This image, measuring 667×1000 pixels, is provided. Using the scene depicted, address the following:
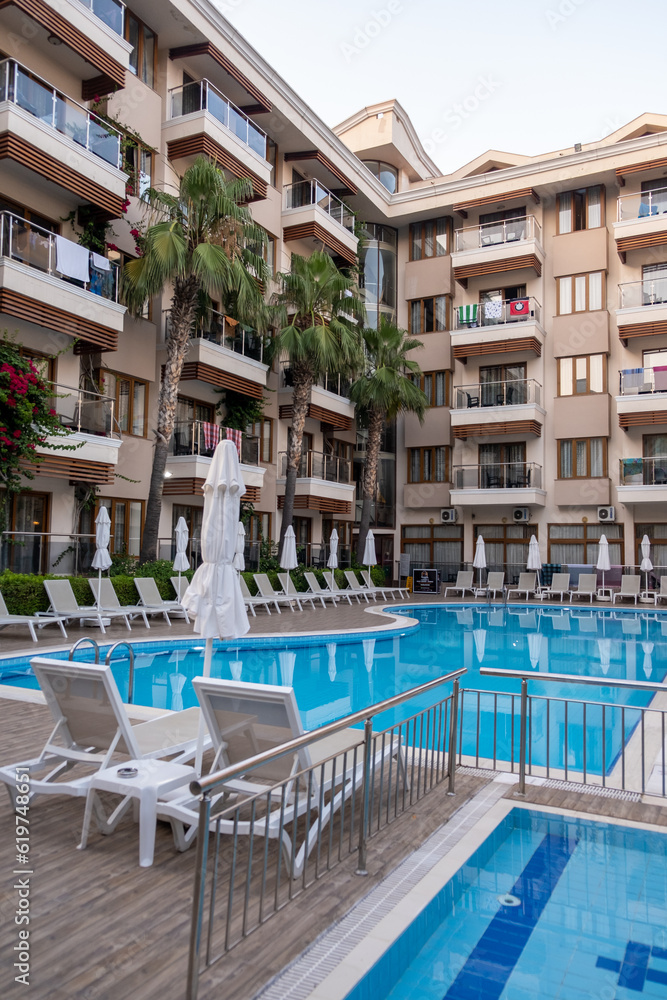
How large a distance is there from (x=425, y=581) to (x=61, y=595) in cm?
1684

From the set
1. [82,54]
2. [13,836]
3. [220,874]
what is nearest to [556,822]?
[220,874]

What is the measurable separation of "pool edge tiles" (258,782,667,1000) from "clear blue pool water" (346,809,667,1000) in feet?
0.08

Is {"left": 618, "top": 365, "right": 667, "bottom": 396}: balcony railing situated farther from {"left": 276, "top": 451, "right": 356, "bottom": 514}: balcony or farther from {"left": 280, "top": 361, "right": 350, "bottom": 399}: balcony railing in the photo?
{"left": 276, "top": 451, "right": 356, "bottom": 514}: balcony

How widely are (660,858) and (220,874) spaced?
2.69 meters

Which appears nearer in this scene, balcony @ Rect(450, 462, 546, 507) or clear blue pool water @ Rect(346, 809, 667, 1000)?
clear blue pool water @ Rect(346, 809, 667, 1000)

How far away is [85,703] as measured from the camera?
464cm

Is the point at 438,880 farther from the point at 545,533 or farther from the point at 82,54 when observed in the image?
the point at 545,533

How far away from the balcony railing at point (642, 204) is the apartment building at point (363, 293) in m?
0.10

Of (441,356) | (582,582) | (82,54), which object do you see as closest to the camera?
(82,54)

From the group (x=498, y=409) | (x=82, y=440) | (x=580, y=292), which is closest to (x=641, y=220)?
(x=580, y=292)

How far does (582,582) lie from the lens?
992 inches

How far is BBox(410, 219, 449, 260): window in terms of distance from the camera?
104 ft

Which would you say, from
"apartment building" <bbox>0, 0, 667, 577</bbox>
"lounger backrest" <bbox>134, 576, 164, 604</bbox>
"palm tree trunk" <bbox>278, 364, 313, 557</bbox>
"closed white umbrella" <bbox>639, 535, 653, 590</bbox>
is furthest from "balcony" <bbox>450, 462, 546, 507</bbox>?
"lounger backrest" <bbox>134, 576, 164, 604</bbox>

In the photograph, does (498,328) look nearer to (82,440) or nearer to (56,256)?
(56,256)
